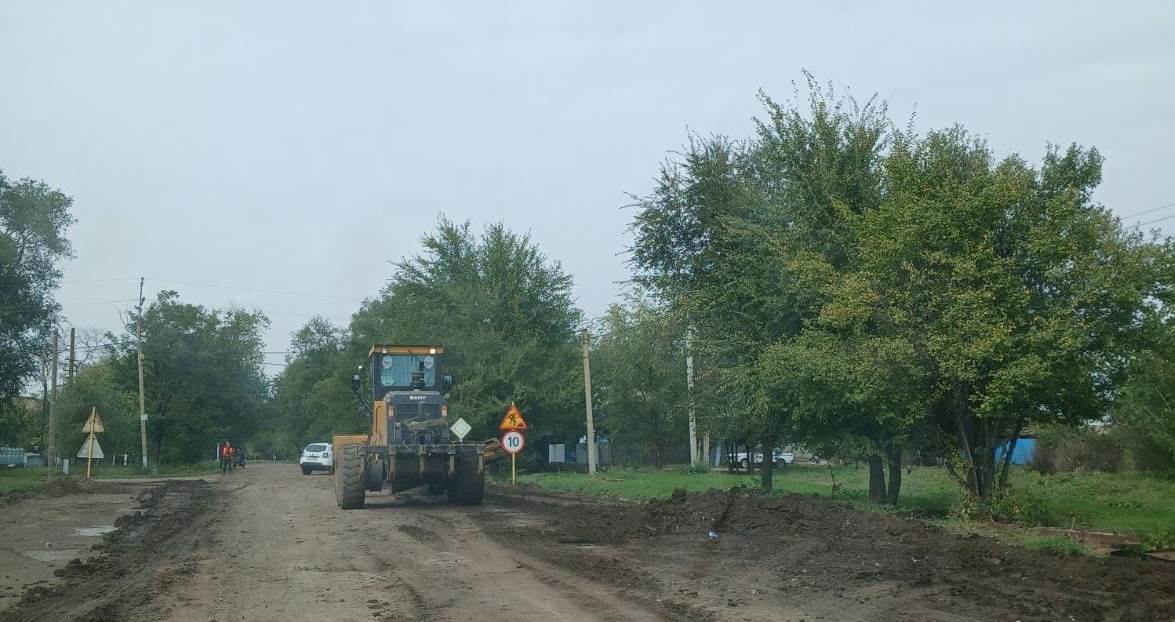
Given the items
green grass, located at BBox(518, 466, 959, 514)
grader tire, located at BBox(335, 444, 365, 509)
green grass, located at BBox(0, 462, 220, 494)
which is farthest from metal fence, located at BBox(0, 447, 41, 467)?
grader tire, located at BBox(335, 444, 365, 509)

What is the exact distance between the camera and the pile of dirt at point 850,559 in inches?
372

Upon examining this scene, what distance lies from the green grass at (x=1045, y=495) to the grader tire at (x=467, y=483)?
4.64 metres

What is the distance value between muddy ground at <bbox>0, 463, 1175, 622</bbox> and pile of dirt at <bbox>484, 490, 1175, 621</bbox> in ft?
0.12

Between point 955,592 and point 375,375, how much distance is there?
1724cm

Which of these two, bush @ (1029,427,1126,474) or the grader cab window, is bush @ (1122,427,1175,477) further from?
the grader cab window

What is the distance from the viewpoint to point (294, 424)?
356ft

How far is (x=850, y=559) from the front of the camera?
1223 centimetres

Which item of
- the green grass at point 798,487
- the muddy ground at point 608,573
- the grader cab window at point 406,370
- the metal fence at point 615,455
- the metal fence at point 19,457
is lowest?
the metal fence at point 19,457

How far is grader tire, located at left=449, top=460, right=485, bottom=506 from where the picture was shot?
22.5 metres

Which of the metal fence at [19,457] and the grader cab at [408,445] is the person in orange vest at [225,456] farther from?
the metal fence at [19,457]

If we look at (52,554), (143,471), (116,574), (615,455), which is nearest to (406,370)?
(52,554)

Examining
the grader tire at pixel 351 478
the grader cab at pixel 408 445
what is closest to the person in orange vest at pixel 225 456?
the grader cab at pixel 408 445

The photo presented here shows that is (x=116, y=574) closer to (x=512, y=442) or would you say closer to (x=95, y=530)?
(x=95, y=530)

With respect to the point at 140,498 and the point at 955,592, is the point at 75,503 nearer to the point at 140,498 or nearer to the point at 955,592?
the point at 140,498
